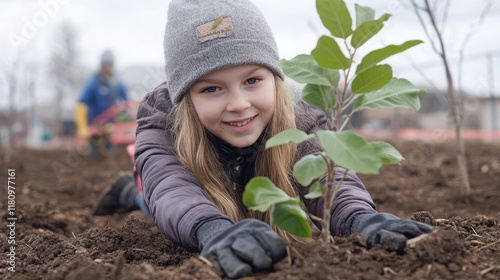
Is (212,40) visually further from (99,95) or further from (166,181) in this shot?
(99,95)

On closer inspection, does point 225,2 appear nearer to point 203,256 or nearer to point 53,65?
point 203,256

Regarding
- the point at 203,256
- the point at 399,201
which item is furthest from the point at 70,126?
the point at 203,256

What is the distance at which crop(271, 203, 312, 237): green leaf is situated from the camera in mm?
1566

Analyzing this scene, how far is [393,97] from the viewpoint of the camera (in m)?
1.62

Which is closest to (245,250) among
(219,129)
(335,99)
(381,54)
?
(335,99)

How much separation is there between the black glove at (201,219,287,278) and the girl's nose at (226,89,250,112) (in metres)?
0.54

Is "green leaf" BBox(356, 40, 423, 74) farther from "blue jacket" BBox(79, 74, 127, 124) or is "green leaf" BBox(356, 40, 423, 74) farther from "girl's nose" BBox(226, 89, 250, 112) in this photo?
"blue jacket" BBox(79, 74, 127, 124)

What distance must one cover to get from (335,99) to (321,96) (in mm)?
38

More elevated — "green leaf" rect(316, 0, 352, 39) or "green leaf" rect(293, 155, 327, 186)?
"green leaf" rect(316, 0, 352, 39)

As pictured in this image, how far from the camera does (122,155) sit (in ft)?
29.5

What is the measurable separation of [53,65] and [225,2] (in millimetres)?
27268

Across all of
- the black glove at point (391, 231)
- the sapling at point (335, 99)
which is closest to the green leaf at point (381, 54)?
the sapling at point (335, 99)

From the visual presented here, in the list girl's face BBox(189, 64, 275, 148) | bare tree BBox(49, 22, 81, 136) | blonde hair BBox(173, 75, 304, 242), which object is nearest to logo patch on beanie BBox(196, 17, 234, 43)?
girl's face BBox(189, 64, 275, 148)

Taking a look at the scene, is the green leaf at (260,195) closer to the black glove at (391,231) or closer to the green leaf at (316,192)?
the green leaf at (316,192)
